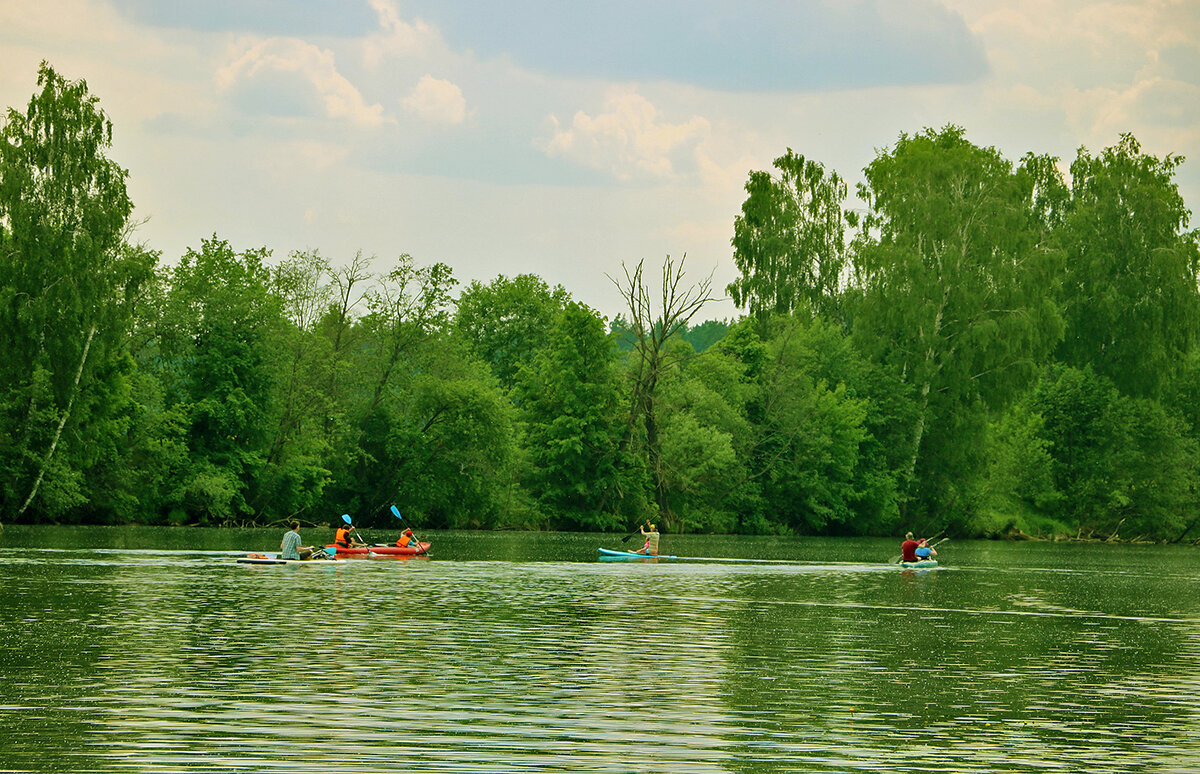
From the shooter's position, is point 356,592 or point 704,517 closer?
point 356,592

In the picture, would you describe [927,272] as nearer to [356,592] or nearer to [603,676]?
[356,592]

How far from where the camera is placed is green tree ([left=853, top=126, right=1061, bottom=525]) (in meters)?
78.4

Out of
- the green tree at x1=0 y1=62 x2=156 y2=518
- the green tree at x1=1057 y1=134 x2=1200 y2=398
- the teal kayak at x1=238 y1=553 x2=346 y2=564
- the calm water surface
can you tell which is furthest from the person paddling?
the green tree at x1=1057 y1=134 x2=1200 y2=398

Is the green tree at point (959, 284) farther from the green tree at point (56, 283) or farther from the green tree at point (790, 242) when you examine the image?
the green tree at point (56, 283)

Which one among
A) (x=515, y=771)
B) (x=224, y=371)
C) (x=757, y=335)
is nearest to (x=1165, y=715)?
(x=515, y=771)

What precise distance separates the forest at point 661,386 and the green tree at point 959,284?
0.57 feet

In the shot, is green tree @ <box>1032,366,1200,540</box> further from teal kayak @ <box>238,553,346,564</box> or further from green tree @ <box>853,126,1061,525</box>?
teal kayak @ <box>238,553,346,564</box>

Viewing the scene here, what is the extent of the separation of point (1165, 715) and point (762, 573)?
2732cm

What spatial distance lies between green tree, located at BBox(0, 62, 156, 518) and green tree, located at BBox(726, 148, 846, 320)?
4618 cm

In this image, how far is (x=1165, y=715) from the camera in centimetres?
1677

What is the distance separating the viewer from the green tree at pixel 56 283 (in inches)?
2371

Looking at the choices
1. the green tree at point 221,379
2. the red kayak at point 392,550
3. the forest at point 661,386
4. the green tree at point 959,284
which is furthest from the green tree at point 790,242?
the red kayak at point 392,550

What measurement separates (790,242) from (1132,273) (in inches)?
890

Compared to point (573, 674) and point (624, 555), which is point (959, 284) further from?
point (573, 674)
